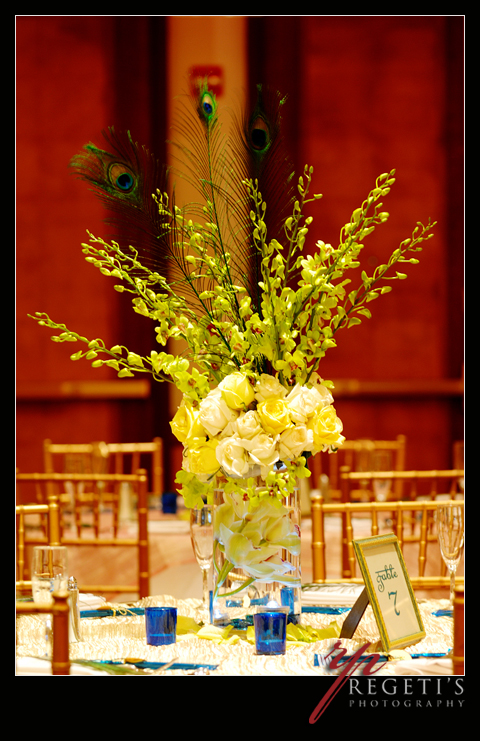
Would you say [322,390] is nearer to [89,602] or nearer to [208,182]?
[208,182]

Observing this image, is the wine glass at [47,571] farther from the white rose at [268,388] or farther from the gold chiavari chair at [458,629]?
the gold chiavari chair at [458,629]

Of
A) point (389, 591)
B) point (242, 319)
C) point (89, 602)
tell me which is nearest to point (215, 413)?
point (242, 319)

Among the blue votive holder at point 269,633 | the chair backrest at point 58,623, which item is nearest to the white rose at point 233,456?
the blue votive holder at point 269,633

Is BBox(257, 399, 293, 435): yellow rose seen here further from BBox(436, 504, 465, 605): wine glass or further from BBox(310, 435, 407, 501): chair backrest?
BBox(310, 435, 407, 501): chair backrest

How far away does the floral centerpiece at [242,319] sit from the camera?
1.32 meters

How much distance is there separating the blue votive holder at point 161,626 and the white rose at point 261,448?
29 centimetres

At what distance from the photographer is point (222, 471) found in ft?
4.52

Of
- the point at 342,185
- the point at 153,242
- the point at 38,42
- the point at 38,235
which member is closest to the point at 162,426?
the point at 38,235

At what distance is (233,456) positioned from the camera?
1298 millimetres

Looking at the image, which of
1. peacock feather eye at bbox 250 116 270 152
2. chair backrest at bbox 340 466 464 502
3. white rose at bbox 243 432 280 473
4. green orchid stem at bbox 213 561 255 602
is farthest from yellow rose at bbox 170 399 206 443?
chair backrest at bbox 340 466 464 502

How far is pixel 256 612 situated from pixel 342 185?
5.56 m

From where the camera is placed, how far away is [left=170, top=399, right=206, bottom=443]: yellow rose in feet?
4.45
